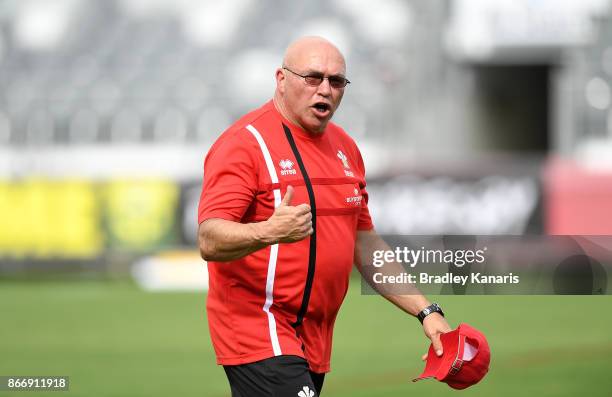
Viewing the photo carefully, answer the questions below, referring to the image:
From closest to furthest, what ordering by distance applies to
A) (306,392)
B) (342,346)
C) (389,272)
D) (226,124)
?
(306,392), (389,272), (342,346), (226,124)

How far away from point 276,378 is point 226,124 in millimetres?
32287

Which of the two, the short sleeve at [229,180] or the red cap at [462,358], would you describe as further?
the red cap at [462,358]

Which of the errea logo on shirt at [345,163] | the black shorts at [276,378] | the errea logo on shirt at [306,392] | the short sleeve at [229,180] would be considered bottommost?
the errea logo on shirt at [306,392]

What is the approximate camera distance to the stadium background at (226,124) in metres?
12.2

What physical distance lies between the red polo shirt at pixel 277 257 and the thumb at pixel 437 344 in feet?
1.51

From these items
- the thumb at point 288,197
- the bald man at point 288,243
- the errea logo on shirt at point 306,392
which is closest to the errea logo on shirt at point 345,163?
the bald man at point 288,243

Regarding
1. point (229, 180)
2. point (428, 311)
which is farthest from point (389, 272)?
point (229, 180)

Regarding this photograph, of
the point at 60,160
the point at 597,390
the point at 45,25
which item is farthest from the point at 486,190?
the point at 45,25

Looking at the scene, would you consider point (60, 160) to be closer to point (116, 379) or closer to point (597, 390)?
point (116, 379)

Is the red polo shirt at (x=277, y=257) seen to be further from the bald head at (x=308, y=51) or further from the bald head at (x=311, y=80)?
the bald head at (x=308, y=51)

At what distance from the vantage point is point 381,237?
5.19 m

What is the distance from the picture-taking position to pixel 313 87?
4590mm

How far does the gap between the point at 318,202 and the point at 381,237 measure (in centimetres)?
68

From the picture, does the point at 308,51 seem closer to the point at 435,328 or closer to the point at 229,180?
the point at 229,180
